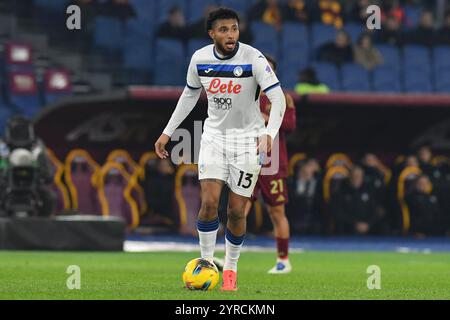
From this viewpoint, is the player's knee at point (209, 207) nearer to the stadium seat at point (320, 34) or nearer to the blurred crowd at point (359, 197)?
the blurred crowd at point (359, 197)

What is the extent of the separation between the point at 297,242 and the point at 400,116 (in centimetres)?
383

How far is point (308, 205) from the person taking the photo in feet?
73.9

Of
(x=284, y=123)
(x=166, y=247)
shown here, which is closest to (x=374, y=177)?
(x=166, y=247)

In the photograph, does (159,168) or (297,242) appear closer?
(297,242)

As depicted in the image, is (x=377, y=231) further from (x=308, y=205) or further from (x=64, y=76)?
(x=64, y=76)

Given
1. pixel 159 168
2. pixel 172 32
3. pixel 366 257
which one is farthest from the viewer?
pixel 172 32

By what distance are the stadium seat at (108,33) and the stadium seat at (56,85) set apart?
47.9 inches

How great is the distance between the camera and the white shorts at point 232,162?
951cm

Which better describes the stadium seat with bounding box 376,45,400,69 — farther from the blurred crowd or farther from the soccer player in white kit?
the soccer player in white kit

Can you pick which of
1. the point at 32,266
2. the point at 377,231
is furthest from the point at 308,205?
the point at 32,266

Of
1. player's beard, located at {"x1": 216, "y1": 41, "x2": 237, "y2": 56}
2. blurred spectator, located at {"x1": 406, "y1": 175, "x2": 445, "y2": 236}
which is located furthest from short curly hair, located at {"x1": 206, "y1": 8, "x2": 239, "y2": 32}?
blurred spectator, located at {"x1": 406, "y1": 175, "x2": 445, "y2": 236}

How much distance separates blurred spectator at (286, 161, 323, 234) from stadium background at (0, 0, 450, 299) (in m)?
0.03

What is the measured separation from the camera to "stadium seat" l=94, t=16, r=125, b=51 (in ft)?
79.3

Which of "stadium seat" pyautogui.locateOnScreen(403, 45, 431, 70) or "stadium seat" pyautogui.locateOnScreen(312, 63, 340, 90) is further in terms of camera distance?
"stadium seat" pyautogui.locateOnScreen(403, 45, 431, 70)
